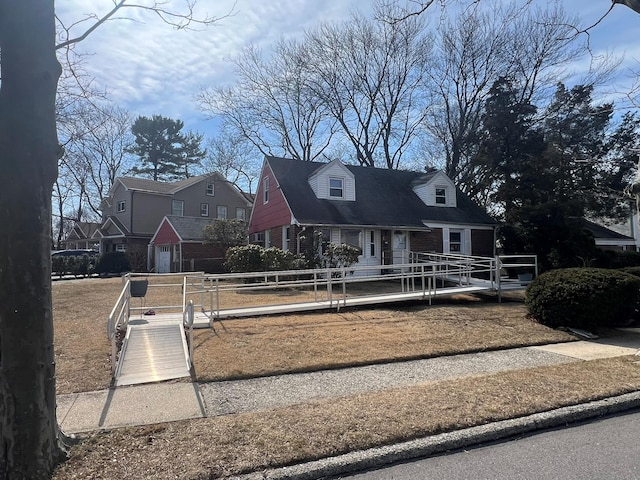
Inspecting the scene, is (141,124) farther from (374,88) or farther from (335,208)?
(335,208)

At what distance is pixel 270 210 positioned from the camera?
23.8m

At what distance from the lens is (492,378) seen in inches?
245

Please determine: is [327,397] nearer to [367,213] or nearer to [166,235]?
[367,213]

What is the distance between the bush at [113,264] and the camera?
29.6 m

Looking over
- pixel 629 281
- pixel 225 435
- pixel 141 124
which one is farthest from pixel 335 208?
pixel 141 124

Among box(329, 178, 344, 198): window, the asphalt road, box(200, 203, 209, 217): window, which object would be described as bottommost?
the asphalt road

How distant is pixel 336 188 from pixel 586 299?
14197 millimetres

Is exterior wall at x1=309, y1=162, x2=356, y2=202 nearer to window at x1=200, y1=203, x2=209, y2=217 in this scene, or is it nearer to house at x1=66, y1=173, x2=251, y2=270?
house at x1=66, y1=173, x2=251, y2=270

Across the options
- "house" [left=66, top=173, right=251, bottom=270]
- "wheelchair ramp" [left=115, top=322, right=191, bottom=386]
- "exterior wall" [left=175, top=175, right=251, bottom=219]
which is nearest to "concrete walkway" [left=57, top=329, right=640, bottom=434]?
"wheelchair ramp" [left=115, top=322, right=191, bottom=386]

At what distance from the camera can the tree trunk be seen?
11.1 ft

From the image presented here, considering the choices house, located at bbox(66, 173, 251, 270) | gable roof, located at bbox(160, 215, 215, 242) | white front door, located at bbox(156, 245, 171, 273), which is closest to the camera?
gable roof, located at bbox(160, 215, 215, 242)

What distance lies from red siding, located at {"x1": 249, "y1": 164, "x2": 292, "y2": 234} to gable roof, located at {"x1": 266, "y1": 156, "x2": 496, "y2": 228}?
673 mm

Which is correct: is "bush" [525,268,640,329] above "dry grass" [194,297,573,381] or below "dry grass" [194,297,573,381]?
above

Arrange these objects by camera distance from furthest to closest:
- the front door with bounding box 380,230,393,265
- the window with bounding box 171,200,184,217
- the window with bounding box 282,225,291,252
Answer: the window with bounding box 171,200,184,217 < the front door with bounding box 380,230,393,265 < the window with bounding box 282,225,291,252
